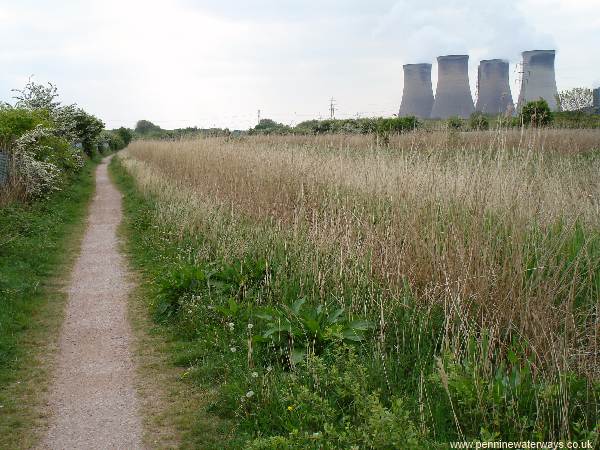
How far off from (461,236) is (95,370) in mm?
3460

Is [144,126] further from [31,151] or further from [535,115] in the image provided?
[535,115]

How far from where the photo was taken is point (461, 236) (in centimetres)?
485

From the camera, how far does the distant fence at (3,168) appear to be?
500 inches

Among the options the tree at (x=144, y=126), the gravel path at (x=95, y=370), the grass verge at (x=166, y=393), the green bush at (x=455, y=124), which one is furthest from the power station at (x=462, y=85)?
the tree at (x=144, y=126)

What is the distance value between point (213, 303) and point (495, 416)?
3467 mm

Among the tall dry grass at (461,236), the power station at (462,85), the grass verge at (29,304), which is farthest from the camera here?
the power station at (462,85)

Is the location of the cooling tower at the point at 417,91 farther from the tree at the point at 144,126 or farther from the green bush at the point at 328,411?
the tree at the point at 144,126

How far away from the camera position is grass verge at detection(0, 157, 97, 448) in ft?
13.9

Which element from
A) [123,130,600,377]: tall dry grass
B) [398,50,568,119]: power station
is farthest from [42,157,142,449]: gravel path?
[398,50,568,119]: power station

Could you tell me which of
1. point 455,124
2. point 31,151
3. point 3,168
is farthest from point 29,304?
point 455,124

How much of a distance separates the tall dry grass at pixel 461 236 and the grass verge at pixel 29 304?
7.42 feet

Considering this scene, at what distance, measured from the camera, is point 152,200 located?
14.5 metres

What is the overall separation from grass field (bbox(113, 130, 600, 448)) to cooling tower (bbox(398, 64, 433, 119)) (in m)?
32.6

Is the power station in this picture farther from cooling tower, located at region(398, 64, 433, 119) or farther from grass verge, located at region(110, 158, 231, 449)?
grass verge, located at region(110, 158, 231, 449)
